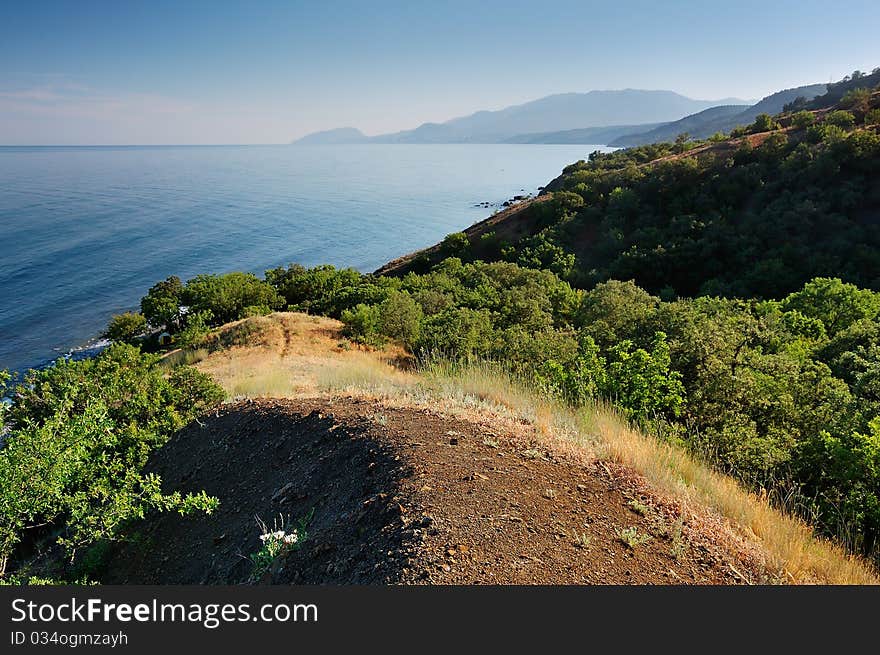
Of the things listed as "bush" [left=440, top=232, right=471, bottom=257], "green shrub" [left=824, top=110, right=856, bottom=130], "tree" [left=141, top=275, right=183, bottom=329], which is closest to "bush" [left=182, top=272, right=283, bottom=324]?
"tree" [left=141, top=275, right=183, bottom=329]

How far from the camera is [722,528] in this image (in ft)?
15.5

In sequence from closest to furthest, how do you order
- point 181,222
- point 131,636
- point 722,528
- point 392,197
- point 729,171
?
point 131,636 < point 722,528 < point 729,171 < point 181,222 < point 392,197

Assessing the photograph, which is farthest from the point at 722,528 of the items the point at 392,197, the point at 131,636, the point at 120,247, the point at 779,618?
the point at 392,197

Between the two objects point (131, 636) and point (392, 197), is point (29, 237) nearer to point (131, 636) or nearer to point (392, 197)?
point (392, 197)

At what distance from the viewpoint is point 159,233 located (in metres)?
68.3

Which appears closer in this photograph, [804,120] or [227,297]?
[227,297]

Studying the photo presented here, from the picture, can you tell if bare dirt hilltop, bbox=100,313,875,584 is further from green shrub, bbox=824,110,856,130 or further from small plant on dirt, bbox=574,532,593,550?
green shrub, bbox=824,110,856,130

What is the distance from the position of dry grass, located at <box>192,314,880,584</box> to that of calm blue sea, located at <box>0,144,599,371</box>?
1283 inches

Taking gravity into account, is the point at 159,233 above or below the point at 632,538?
below

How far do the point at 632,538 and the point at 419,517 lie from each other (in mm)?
1923

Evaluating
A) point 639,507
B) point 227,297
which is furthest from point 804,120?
point 639,507

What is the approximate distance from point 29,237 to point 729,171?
80.1m

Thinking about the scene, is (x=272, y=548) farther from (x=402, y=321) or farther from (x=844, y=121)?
(x=844, y=121)

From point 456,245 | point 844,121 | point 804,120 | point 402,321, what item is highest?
point 804,120
